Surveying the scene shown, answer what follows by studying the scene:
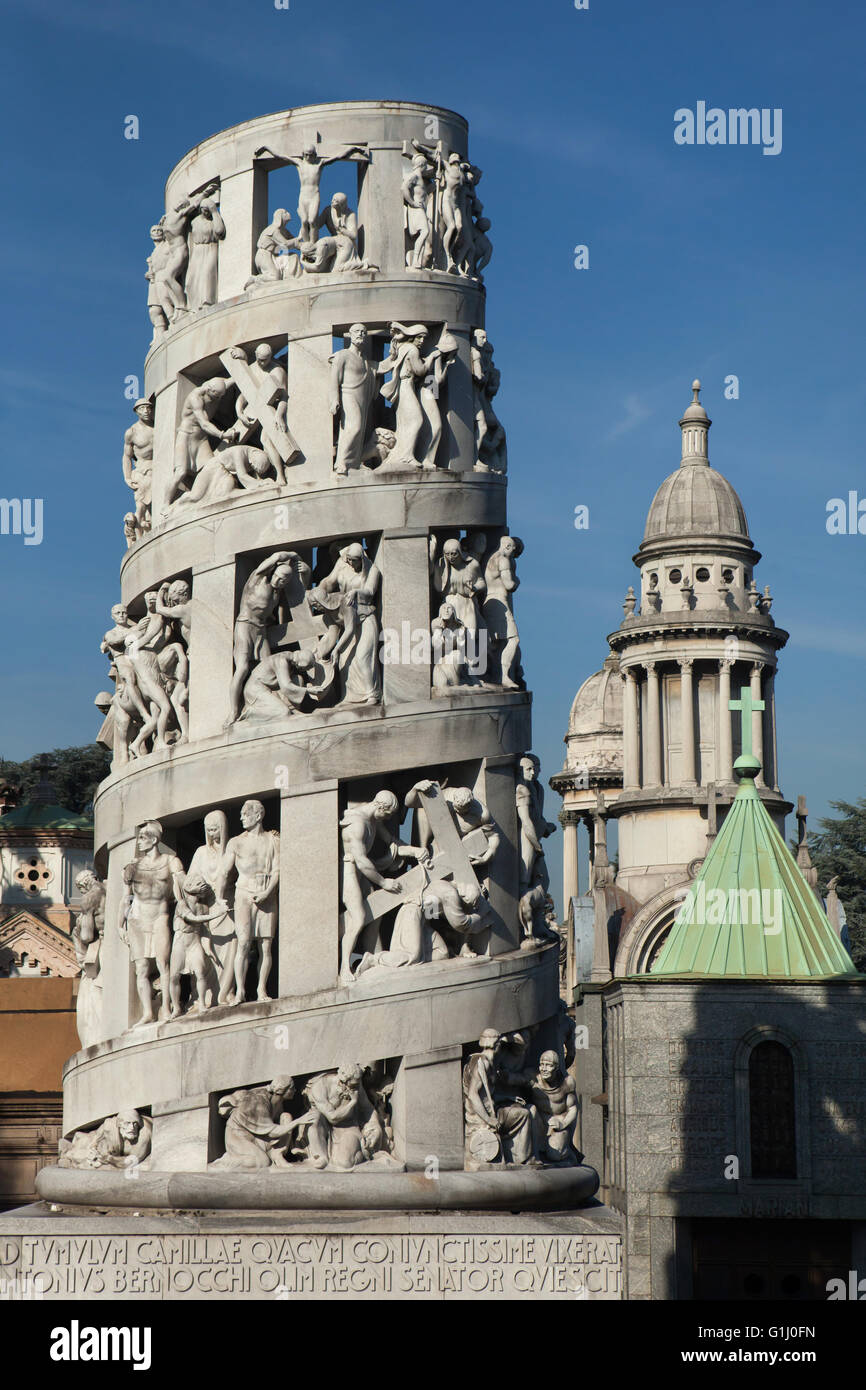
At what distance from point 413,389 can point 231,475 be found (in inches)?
64.6

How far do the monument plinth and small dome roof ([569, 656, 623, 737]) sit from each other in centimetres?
6341

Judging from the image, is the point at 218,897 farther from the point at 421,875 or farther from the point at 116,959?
the point at 421,875

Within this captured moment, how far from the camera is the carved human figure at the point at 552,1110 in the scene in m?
13.6

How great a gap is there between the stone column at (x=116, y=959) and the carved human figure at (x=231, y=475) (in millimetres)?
2778

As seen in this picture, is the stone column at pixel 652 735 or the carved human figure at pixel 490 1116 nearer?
the carved human figure at pixel 490 1116

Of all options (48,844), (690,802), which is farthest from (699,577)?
(48,844)

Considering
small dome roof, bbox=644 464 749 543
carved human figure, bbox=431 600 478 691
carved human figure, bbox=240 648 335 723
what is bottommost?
carved human figure, bbox=240 648 335 723

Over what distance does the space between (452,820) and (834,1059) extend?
15.4 meters

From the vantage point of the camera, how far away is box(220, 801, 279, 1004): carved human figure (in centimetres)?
1311

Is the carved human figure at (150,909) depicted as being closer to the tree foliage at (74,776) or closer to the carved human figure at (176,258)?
the carved human figure at (176,258)

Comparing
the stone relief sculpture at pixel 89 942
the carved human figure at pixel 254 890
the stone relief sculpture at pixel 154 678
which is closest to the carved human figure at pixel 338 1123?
the carved human figure at pixel 254 890

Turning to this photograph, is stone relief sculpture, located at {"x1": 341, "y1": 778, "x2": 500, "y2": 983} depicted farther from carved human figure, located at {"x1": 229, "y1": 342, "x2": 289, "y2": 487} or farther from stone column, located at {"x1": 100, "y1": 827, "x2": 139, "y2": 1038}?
carved human figure, located at {"x1": 229, "y1": 342, "x2": 289, "y2": 487}

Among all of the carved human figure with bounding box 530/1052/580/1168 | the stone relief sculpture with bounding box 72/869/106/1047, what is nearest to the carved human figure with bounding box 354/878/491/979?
the carved human figure with bounding box 530/1052/580/1168
